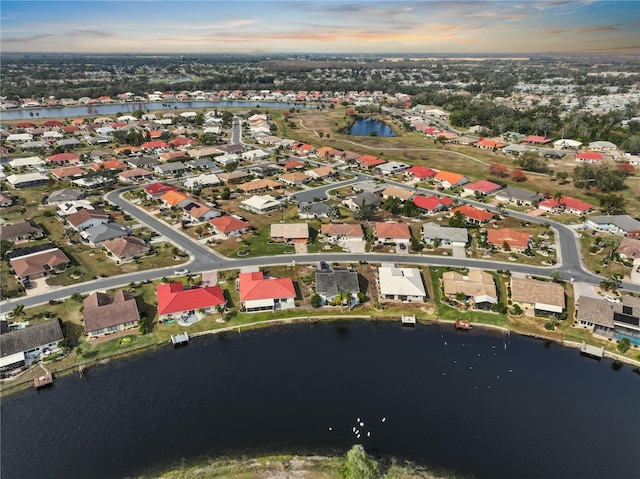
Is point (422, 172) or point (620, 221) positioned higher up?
point (422, 172)

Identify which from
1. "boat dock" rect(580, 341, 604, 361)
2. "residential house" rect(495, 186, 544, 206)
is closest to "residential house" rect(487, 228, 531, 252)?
"residential house" rect(495, 186, 544, 206)

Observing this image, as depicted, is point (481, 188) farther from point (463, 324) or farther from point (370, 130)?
point (370, 130)

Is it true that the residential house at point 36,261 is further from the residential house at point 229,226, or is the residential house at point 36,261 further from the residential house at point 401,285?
the residential house at point 401,285

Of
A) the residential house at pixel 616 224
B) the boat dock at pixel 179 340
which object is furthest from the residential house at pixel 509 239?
the boat dock at pixel 179 340

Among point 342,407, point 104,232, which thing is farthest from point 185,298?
point 104,232

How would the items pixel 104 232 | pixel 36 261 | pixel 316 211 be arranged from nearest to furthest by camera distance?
pixel 36 261 < pixel 104 232 < pixel 316 211
